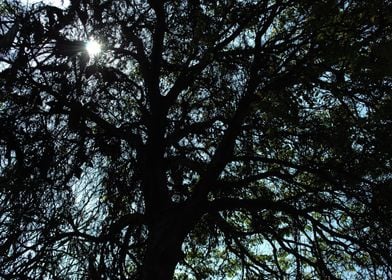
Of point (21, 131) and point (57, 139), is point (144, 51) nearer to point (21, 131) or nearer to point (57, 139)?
point (57, 139)

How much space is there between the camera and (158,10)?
21.8 ft

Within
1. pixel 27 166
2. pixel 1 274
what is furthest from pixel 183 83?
pixel 1 274

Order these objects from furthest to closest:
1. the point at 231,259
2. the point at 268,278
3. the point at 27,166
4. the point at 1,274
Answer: the point at 231,259 → the point at 268,278 → the point at 27,166 → the point at 1,274

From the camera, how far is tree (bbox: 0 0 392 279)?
15.8ft

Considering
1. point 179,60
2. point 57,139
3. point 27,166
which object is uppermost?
point 179,60

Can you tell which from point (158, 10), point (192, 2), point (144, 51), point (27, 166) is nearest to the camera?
point (27, 166)

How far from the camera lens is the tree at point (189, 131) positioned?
482 cm

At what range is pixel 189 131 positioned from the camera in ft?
24.1

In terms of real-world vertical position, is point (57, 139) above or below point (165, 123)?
below

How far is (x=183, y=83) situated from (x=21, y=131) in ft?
9.95

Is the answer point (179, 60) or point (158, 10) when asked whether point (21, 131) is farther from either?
point (179, 60)

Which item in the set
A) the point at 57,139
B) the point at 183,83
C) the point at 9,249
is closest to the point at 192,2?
the point at 183,83

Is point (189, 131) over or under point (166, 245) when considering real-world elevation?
over

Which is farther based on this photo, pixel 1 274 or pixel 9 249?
pixel 9 249
